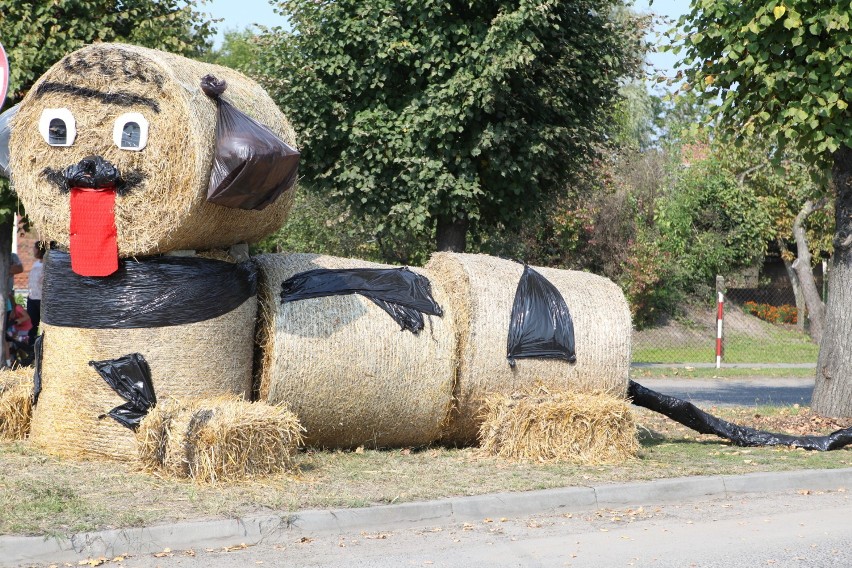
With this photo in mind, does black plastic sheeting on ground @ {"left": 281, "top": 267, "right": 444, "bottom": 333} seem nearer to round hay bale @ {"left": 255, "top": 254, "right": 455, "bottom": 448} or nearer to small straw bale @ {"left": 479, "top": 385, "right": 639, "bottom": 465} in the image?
round hay bale @ {"left": 255, "top": 254, "right": 455, "bottom": 448}

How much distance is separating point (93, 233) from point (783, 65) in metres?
6.96

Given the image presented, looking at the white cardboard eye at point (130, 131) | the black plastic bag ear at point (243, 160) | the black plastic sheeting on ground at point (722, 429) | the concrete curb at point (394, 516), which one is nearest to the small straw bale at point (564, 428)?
the concrete curb at point (394, 516)

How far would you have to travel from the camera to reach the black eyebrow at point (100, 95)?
276 inches

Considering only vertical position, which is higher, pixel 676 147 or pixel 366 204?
pixel 676 147

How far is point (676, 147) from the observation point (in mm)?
32250

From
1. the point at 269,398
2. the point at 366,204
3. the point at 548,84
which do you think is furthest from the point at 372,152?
the point at 269,398

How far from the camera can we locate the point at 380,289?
322 inches

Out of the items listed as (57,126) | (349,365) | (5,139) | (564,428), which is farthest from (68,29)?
(564,428)

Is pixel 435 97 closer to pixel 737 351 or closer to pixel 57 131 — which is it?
pixel 57 131

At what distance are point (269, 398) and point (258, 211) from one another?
1.40 meters

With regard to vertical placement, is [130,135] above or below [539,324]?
above

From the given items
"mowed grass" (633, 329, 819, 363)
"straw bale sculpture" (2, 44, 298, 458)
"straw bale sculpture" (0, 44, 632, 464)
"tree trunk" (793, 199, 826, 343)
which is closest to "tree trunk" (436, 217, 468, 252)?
"straw bale sculpture" (0, 44, 632, 464)

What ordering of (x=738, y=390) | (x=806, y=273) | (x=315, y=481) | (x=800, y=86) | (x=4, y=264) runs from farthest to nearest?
(x=806, y=273)
(x=738, y=390)
(x=4, y=264)
(x=800, y=86)
(x=315, y=481)

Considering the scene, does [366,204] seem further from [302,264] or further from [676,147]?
[676,147]
